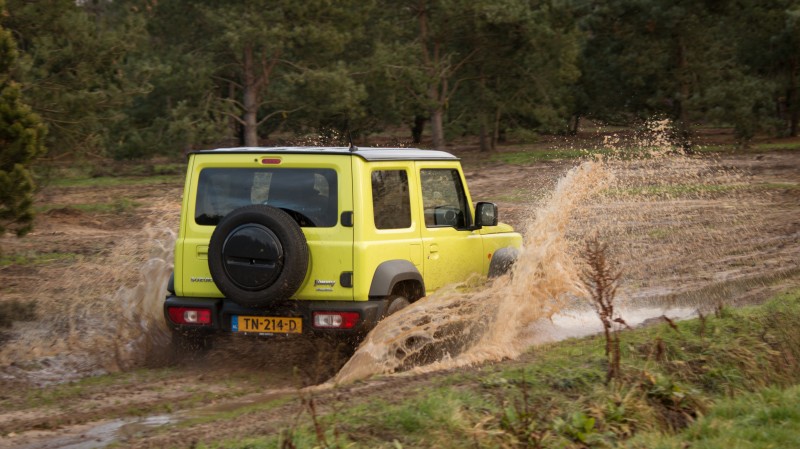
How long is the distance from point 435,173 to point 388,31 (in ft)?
85.8

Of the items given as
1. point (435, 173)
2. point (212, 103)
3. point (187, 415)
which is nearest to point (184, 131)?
point (212, 103)

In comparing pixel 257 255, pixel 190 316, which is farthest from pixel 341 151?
pixel 190 316

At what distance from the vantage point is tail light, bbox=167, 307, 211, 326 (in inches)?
319

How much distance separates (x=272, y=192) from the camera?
26.8 feet

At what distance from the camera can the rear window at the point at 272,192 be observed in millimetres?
7977

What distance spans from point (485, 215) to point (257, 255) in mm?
2639

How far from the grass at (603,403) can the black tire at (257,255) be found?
134 centimetres

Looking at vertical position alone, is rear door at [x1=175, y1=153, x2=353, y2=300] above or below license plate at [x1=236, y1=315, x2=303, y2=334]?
above

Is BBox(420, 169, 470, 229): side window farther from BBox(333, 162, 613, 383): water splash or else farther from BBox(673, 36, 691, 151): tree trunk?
BBox(673, 36, 691, 151): tree trunk

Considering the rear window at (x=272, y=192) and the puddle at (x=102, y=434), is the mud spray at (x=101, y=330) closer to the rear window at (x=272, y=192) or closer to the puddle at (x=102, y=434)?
the rear window at (x=272, y=192)

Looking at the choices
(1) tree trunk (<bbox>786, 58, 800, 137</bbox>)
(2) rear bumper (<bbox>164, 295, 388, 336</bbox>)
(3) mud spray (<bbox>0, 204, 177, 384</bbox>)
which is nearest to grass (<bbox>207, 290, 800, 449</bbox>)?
(2) rear bumper (<bbox>164, 295, 388, 336</bbox>)

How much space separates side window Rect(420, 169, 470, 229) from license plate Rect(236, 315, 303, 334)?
64.2 inches

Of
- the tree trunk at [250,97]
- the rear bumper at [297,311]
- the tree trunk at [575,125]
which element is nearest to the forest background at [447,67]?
the tree trunk at [250,97]

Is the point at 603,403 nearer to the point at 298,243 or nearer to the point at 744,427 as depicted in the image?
the point at 744,427
